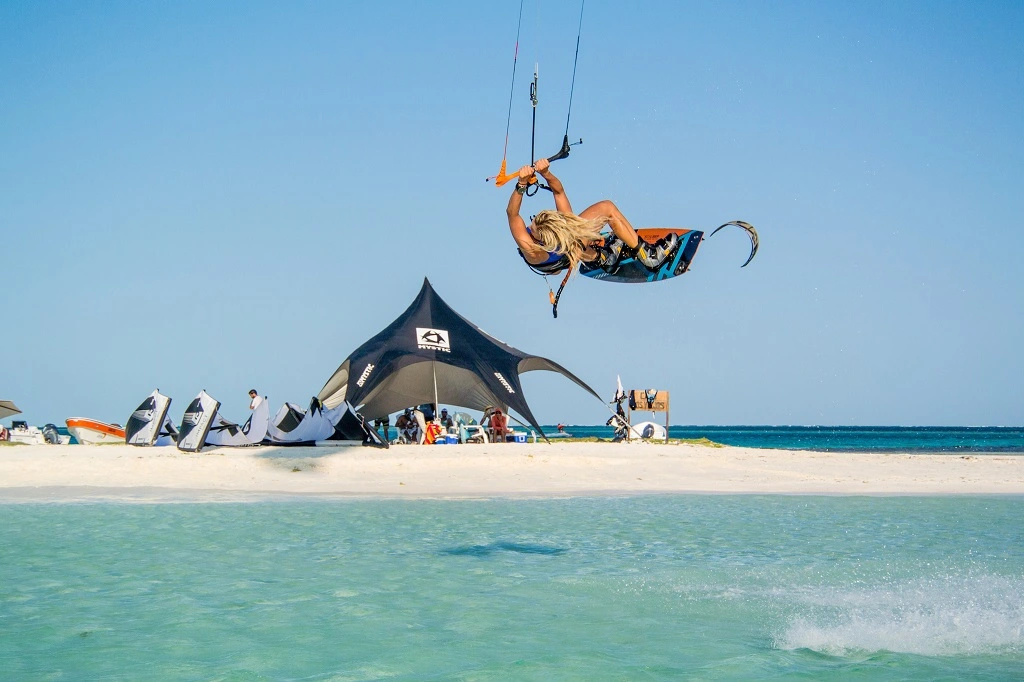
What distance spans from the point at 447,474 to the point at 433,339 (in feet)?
20.7

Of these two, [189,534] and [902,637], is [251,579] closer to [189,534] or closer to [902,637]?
[189,534]

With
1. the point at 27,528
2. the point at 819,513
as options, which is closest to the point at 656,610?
the point at 819,513

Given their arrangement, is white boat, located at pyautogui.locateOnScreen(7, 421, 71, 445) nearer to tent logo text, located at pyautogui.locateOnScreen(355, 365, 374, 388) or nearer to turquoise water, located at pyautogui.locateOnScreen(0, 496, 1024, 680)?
tent logo text, located at pyautogui.locateOnScreen(355, 365, 374, 388)

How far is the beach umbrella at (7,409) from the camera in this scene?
82.4 feet

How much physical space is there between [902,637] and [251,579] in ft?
15.3

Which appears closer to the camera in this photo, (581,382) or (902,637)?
(902,637)

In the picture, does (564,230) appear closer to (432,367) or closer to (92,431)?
(432,367)

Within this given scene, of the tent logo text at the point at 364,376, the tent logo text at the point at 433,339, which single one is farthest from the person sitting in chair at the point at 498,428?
the tent logo text at the point at 364,376

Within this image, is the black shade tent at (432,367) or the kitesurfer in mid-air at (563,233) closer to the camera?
the kitesurfer in mid-air at (563,233)

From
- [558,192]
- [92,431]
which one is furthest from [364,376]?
[558,192]

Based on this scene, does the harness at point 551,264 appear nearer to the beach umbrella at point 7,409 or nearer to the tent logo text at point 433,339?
the tent logo text at point 433,339

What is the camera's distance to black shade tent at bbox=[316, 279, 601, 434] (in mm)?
19312

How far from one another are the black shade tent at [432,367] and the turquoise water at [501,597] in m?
8.71

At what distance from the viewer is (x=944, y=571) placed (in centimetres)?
736
